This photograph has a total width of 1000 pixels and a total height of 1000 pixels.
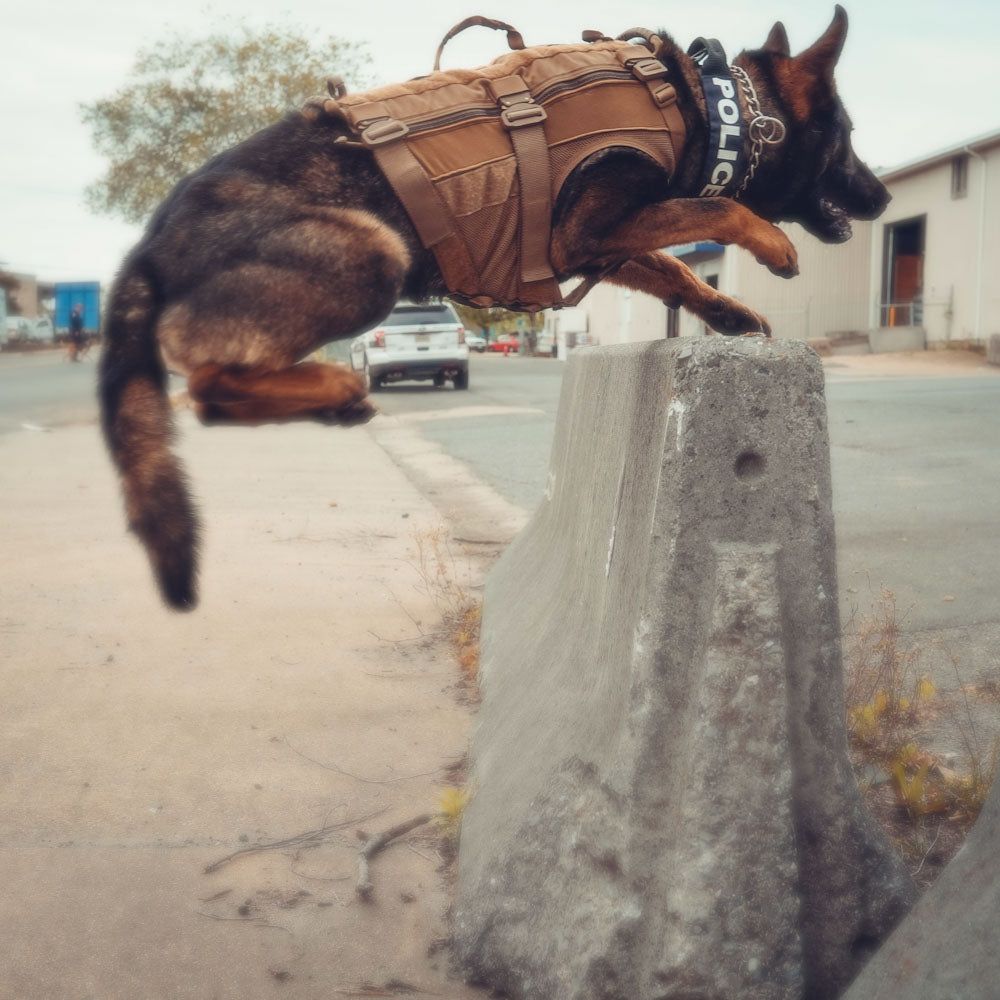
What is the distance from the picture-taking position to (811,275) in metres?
31.2

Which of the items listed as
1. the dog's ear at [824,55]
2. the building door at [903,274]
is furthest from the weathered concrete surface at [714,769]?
the building door at [903,274]

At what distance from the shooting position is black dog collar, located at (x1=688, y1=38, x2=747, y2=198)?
3152mm

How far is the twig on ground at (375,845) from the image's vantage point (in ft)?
9.75

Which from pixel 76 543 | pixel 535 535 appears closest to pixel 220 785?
pixel 535 535

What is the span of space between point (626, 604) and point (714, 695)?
367mm

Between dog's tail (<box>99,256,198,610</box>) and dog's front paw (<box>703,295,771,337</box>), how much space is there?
1.64 metres

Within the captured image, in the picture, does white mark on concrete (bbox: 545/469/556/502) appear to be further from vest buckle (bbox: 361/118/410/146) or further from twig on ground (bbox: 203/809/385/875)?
vest buckle (bbox: 361/118/410/146)

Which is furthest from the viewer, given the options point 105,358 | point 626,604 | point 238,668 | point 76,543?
point 76,543

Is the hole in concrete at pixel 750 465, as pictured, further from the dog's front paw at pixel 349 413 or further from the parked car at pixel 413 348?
the parked car at pixel 413 348

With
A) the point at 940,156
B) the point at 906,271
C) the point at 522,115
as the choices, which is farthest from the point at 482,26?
the point at 906,271

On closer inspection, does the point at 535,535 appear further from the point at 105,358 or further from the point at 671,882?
the point at 671,882

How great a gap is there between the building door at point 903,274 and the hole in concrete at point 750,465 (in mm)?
28008

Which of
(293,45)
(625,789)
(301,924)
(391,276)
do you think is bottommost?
(301,924)

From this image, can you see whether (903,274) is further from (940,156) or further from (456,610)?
(456,610)
